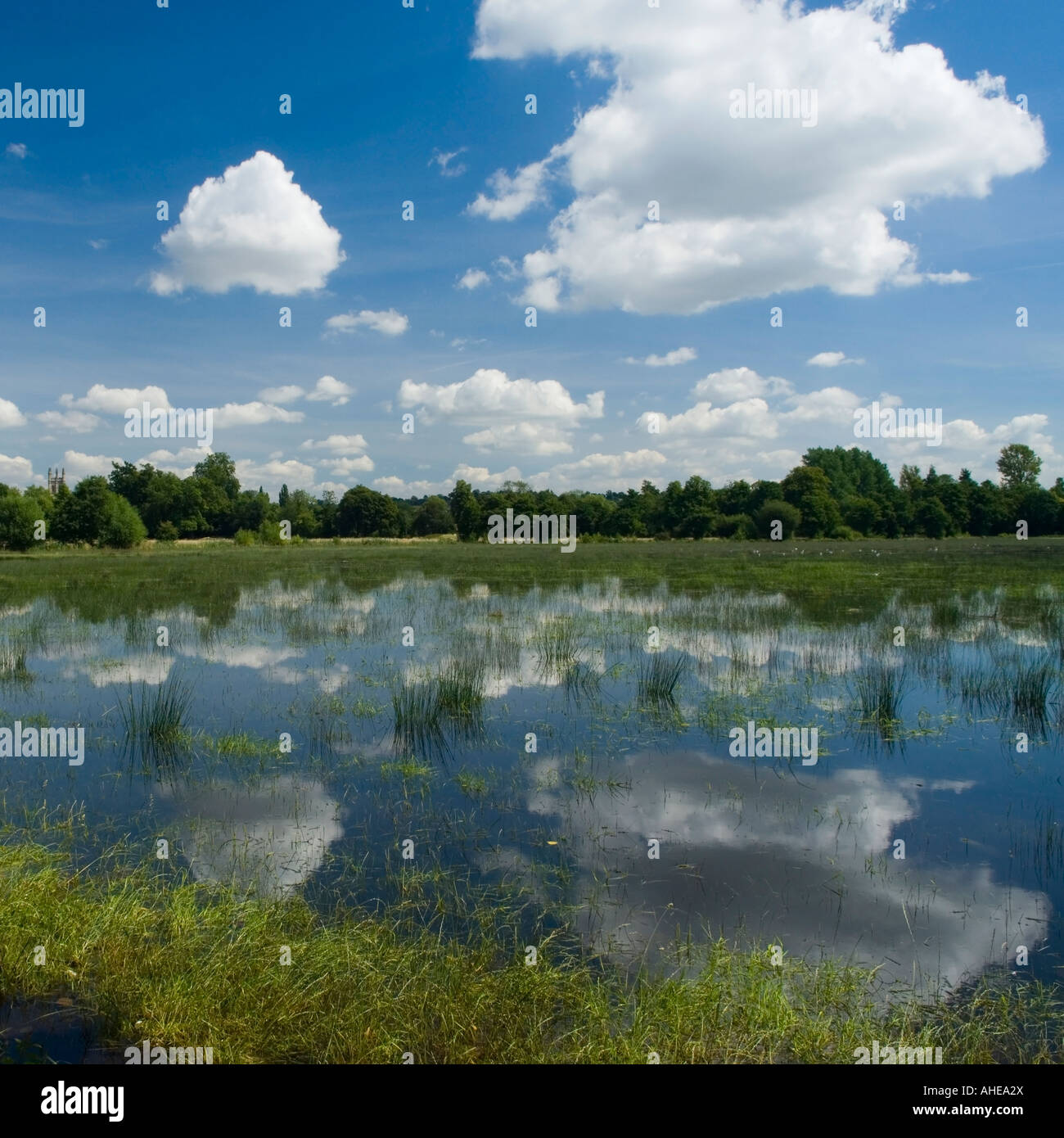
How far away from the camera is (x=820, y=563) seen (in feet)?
141

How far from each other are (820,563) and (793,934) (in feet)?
132

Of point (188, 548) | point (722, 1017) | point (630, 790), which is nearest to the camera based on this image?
point (722, 1017)

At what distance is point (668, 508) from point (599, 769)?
9927 cm

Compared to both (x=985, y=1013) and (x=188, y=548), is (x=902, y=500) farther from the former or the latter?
(x=985, y=1013)

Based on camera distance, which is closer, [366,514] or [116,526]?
[116,526]

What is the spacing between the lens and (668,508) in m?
106

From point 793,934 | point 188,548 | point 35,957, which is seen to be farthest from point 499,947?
point 188,548

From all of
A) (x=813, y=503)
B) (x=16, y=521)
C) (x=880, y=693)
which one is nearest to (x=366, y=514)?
(x=16, y=521)

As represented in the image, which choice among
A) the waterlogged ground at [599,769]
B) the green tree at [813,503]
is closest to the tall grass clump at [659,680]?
the waterlogged ground at [599,769]

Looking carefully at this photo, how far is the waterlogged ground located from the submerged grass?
1.51 ft

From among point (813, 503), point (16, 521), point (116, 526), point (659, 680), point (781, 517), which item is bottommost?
point (659, 680)

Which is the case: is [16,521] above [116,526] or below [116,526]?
above

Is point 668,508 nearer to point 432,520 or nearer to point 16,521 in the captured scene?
point 432,520

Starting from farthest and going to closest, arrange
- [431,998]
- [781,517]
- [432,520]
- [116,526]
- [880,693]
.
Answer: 1. [432,520]
2. [781,517]
3. [116,526]
4. [880,693]
5. [431,998]
